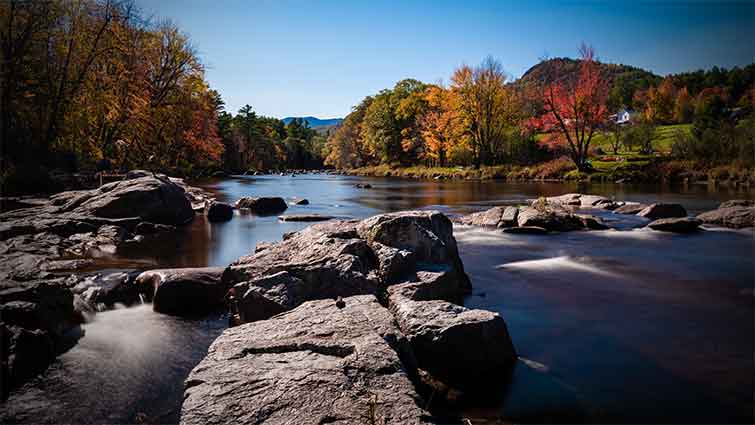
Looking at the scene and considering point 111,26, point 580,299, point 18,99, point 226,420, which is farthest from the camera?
point 111,26


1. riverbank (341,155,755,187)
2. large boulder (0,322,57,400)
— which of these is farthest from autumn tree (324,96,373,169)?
large boulder (0,322,57,400)

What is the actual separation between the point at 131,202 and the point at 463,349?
13251 mm

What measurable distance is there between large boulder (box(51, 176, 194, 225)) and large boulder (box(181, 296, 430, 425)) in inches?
466

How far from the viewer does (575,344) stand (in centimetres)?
523

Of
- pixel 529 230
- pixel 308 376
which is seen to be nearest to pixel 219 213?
pixel 529 230

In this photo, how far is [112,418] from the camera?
12.7 ft

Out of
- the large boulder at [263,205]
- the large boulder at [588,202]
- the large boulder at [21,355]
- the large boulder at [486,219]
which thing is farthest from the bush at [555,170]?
the large boulder at [21,355]

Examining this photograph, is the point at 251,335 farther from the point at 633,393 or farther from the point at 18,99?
the point at 18,99

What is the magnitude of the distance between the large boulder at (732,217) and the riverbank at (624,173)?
1815 centimetres

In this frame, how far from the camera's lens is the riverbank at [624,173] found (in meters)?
29.9

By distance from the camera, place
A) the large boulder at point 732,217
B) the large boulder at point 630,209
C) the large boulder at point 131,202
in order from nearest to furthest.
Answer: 1. the large boulder at point 732,217
2. the large boulder at point 131,202
3. the large boulder at point 630,209

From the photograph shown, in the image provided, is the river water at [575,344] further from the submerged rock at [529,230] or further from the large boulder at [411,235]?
the submerged rock at [529,230]

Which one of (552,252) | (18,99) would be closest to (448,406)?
(552,252)

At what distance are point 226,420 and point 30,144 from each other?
26.7 metres
